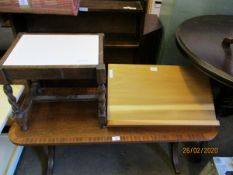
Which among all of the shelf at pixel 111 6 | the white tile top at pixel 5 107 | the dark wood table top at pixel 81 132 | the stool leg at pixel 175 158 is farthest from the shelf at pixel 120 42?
the stool leg at pixel 175 158

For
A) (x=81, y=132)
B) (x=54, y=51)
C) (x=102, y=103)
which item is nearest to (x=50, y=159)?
(x=81, y=132)

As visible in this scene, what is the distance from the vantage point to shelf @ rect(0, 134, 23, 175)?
1.23 m

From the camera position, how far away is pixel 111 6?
1.28 m

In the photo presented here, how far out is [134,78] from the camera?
1.16 meters

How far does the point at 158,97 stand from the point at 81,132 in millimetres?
464

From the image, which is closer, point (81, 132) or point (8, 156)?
point (81, 132)

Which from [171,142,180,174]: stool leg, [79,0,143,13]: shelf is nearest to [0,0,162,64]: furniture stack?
[79,0,143,13]: shelf

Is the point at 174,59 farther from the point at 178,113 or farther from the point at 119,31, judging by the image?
the point at 178,113

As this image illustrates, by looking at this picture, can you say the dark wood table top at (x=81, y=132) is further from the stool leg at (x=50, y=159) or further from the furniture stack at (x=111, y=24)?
the furniture stack at (x=111, y=24)

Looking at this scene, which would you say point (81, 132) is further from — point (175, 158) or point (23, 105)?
point (175, 158)

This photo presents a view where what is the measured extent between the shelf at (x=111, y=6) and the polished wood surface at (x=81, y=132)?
2.14 ft

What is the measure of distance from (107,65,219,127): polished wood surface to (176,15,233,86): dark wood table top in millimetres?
249

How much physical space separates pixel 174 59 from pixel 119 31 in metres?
0.49

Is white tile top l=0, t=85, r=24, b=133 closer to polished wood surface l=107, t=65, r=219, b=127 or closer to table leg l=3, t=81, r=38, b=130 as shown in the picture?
table leg l=3, t=81, r=38, b=130
